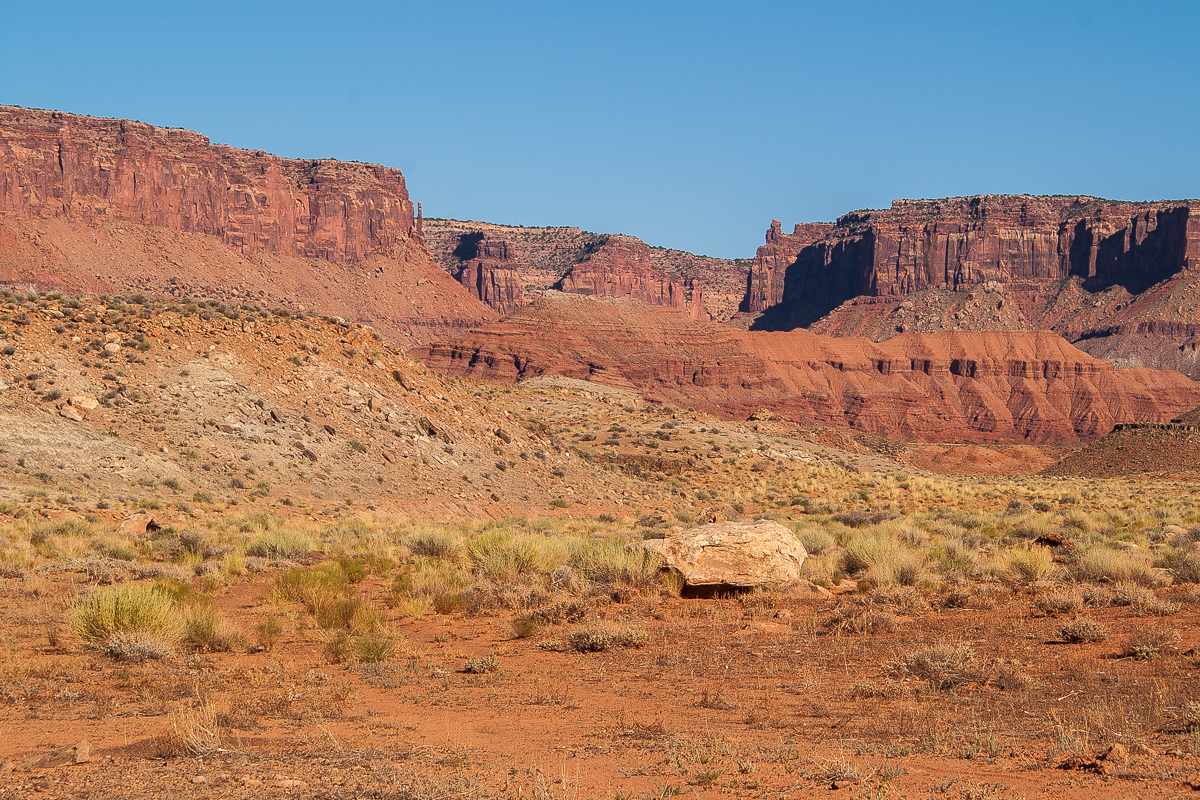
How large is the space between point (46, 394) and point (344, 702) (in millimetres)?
22135

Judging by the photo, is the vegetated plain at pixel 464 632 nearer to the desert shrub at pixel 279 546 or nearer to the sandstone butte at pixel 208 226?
the desert shrub at pixel 279 546

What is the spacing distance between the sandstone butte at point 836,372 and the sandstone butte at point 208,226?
46277mm

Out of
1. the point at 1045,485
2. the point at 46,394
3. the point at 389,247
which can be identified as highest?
the point at 389,247

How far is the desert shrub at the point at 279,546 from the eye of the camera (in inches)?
706

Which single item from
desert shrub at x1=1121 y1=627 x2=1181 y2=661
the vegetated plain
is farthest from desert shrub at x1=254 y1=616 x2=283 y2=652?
desert shrub at x1=1121 y1=627 x2=1181 y2=661

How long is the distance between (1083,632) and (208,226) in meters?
161

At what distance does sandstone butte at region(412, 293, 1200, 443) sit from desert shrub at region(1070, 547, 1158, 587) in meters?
90.2

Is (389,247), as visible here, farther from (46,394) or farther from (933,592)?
(933,592)

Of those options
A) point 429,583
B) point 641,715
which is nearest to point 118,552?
point 429,583

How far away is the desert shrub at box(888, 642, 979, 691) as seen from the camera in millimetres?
8648

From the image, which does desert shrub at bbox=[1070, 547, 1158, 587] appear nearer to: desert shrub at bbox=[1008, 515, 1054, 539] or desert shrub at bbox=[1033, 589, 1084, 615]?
desert shrub at bbox=[1033, 589, 1084, 615]

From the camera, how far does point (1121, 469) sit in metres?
59.9

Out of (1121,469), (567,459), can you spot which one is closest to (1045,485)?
(1121,469)

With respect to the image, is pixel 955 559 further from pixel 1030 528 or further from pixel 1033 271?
pixel 1033 271
